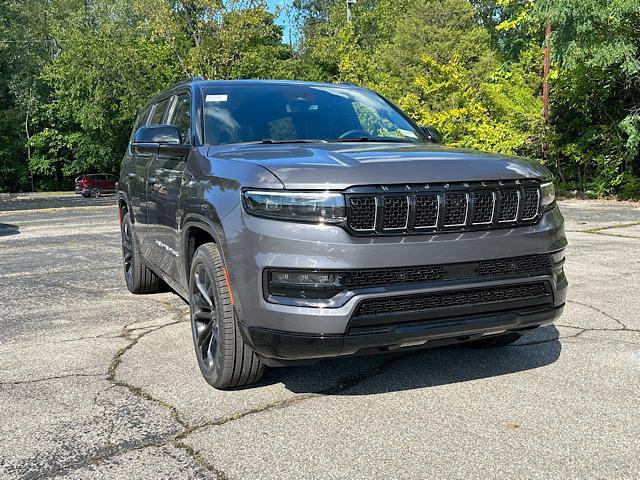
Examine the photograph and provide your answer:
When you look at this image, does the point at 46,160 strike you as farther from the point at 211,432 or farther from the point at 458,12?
the point at 211,432

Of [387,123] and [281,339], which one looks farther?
[387,123]

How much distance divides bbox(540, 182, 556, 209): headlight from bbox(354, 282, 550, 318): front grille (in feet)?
1.55

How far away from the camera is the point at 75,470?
2828 mm

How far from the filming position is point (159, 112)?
19.2 feet

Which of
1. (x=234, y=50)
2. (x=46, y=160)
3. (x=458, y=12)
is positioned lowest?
(x=46, y=160)

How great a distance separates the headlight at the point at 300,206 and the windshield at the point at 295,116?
3.85ft

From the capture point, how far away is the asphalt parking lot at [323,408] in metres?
2.84

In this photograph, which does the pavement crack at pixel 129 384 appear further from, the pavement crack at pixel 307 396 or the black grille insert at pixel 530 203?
the black grille insert at pixel 530 203

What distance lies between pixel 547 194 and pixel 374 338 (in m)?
1.37

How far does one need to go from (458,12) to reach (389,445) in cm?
4306

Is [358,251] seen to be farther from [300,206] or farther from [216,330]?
[216,330]

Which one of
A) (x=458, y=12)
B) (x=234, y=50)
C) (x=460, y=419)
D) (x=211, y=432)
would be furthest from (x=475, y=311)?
(x=458, y=12)

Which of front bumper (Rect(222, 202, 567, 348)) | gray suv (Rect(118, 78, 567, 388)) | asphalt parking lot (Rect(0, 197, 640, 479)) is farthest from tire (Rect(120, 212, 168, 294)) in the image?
front bumper (Rect(222, 202, 567, 348))

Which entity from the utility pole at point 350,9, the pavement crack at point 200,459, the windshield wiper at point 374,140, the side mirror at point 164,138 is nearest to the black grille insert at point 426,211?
the windshield wiper at point 374,140
